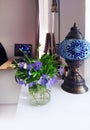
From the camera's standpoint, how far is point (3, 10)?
9.98 feet

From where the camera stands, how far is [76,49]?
0.79 m

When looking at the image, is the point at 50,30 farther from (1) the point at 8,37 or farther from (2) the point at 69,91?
(1) the point at 8,37

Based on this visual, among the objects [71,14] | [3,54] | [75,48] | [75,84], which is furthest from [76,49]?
[3,54]

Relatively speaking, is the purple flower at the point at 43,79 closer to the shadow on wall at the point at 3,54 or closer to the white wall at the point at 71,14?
the white wall at the point at 71,14

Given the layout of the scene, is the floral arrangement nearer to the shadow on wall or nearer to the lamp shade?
the lamp shade

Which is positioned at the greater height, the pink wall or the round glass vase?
the pink wall

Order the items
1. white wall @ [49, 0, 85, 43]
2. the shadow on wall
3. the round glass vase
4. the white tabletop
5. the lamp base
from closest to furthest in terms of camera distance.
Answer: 1. the white tabletop
2. the round glass vase
3. the lamp base
4. white wall @ [49, 0, 85, 43]
5. the shadow on wall

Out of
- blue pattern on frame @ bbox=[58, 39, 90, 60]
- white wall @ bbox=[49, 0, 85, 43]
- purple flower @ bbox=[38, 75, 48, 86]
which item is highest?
white wall @ bbox=[49, 0, 85, 43]

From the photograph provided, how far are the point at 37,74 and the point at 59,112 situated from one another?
0.18m

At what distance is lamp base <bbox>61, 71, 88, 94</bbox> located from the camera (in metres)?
0.86

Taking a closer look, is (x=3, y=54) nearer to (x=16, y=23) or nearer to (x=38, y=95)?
(x=16, y=23)

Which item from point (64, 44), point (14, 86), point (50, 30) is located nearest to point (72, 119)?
point (64, 44)

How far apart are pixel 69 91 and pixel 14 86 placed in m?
0.66

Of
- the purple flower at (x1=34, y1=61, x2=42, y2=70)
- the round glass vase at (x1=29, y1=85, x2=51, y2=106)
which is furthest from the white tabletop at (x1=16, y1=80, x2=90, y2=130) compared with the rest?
the purple flower at (x1=34, y1=61, x2=42, y2=70)
